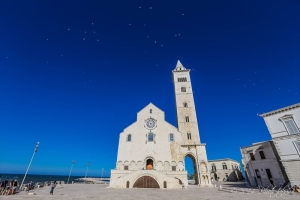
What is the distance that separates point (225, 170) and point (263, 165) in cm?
2729

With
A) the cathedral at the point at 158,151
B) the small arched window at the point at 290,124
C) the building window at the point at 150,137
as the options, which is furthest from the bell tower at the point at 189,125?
the small arched window at the point at 290,124

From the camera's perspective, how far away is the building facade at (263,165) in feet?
81.4

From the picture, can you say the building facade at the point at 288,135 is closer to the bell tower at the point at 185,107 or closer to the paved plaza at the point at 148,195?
the paved plaza at the point at 148,195

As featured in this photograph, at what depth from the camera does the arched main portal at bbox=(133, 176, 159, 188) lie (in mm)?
25266

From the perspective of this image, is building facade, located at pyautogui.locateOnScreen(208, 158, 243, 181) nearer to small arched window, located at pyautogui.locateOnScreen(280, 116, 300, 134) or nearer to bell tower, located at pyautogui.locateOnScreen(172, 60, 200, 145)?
bell tower, located at pyautogui.locateOnScreen(172, 60, 200, 145)

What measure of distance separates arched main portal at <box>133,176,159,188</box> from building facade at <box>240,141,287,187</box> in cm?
1867

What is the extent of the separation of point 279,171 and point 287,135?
7.68m

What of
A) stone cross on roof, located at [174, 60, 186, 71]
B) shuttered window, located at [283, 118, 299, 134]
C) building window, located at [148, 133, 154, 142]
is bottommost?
shuttered window, located at [283, 118, 299, 134]

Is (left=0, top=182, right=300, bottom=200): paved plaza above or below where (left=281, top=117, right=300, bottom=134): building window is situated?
below

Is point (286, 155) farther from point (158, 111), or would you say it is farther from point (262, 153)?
point (158, 111)

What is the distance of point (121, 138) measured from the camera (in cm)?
3303

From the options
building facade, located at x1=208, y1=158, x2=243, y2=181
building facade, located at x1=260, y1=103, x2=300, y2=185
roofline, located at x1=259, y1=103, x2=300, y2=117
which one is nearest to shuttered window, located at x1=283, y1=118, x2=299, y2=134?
building facade, located at x1=260, y1=103, x2=300, y2=185

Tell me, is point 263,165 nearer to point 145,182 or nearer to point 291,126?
point 291,126

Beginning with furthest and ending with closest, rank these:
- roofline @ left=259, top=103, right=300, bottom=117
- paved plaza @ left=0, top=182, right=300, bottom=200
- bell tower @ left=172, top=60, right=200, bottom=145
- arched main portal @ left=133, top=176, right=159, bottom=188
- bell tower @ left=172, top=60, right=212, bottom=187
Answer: bell tower @ left=172, top=60, right=200, bottom=145
bell tower @ left=172, top=60, right=212, bottom=187
arched main portal @ left=133, top=176, right=159, bottom=188
roofline @ left=259, top=103, right=300, bottom=117
paved plaza @ left=0, top=182, right=300, bottom=200
